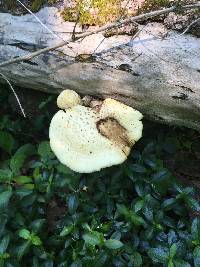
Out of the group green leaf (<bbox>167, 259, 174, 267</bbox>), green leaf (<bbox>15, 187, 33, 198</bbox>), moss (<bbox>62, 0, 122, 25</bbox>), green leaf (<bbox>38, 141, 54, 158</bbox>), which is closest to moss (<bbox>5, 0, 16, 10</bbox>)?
moss (<bbox>62, 0, 122, 25</bbox>)

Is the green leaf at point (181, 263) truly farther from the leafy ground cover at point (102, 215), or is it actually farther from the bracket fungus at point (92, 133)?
the bracket fungus at point (92, 133)

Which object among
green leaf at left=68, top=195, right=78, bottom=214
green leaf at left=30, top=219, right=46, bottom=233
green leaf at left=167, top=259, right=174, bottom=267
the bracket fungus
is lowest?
green leaf at left=30, top=219, right=46, bottom=233

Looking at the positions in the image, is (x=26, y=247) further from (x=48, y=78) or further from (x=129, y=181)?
(x=48, y=78)

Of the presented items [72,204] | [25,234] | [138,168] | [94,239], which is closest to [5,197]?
[25,234]

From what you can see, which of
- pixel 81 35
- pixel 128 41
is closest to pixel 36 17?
pixel 81 35

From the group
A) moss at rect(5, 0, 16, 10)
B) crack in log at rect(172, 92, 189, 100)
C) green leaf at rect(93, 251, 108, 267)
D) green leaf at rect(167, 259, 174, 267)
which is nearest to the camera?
green leaf at rect(167, 259, 174, 267)

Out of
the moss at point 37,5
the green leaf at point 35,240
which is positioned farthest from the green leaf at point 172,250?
the moss at point 37,5

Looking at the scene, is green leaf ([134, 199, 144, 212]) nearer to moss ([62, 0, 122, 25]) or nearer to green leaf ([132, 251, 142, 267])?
green leaf ([132, 251, 142, 267])
